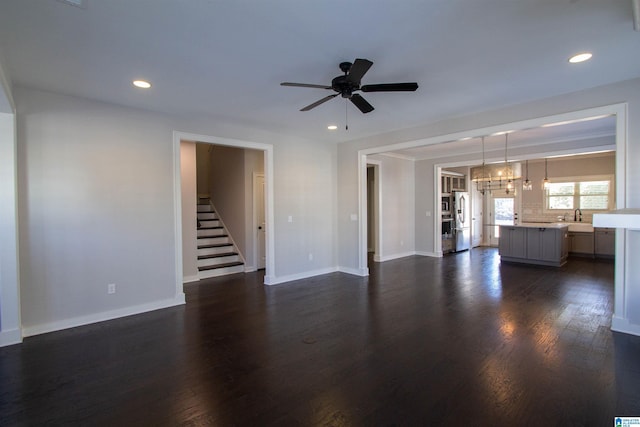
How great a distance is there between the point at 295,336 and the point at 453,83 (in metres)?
3.21

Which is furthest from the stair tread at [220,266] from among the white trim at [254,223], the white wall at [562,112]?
the white wall at [562,112]

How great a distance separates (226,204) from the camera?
7.34 m

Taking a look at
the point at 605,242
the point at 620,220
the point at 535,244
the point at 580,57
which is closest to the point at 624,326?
the point at 580,57

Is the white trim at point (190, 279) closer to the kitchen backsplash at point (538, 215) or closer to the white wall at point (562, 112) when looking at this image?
the white wall at point (562, 112)

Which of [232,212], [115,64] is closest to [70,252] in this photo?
[115,64]

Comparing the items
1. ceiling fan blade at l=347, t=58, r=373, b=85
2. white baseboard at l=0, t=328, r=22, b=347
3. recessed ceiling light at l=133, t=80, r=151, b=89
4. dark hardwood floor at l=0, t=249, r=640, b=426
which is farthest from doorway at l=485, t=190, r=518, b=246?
white baseboard at l=0, t=328, r=22, b=347

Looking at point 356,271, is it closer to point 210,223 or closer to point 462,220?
point 210,223

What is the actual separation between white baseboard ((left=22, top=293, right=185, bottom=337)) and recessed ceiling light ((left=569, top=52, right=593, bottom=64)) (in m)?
5.29

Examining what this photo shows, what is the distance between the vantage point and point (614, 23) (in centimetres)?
234

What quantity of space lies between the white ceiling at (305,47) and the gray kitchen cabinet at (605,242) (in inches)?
247

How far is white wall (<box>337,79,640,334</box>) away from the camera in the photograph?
3.34m

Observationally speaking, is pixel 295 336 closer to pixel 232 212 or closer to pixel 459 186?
pixel 232 212

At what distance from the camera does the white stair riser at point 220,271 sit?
614 centimetres

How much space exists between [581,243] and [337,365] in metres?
8.70
